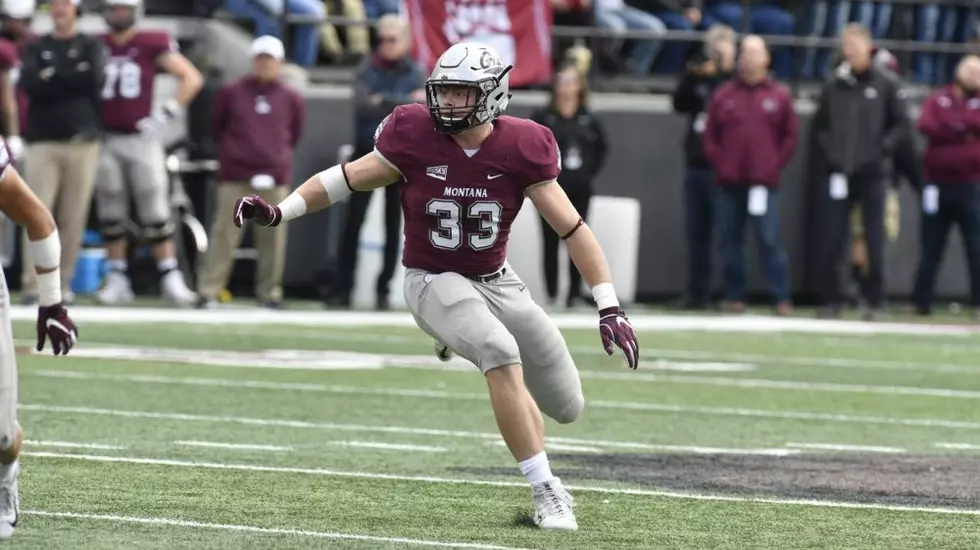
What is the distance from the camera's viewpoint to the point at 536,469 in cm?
662

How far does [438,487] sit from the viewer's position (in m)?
7.38

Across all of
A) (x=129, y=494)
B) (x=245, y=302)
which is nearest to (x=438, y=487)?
(x=129, y=494)

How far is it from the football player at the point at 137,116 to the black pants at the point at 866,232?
525 centimetres

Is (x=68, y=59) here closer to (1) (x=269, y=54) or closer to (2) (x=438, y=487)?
(1) (x=269, y=54)

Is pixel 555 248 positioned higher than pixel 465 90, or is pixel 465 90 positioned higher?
pixel 465 90

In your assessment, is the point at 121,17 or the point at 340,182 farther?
the point at 121,17

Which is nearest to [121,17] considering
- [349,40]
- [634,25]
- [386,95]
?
[386,95]

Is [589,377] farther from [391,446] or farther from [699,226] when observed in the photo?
[699,226]

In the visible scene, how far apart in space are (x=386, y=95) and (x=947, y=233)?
491 centimetres

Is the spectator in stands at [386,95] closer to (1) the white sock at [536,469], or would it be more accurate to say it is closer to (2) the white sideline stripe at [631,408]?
(2) the white sideline stripe at [631,408]

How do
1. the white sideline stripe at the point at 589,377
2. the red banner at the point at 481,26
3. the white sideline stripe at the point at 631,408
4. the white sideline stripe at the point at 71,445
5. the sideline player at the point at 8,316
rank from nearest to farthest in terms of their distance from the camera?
the sideline player at the point at 8,316, the white sideline stripe at the point at 71,445, the white sideline stripe at the point at 631,408, the white sideline stripe at the point at 589,377, the red banner at the point at 481,26

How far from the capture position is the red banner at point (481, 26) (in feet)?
51.7

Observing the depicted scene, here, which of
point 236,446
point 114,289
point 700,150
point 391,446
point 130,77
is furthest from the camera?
point 700,150

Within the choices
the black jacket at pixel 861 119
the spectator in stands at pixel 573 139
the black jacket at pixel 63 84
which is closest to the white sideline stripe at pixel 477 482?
the black jacket at pixel 63 84
